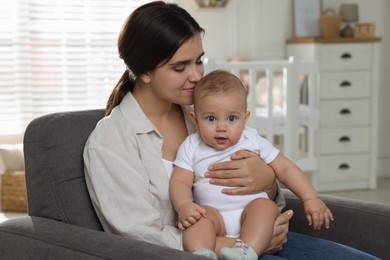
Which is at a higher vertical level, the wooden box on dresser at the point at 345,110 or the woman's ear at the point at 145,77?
the woman's ear at the point at 145,77

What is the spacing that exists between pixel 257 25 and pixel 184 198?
3710mm

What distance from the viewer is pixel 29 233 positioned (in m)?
1.71

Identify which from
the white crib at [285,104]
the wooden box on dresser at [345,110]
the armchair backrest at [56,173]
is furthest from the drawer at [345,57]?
the armchair backrest at [56,173]

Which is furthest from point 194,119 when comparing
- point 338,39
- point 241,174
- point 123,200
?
point 338,39

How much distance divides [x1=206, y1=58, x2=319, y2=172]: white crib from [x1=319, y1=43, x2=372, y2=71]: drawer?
9.0 inches

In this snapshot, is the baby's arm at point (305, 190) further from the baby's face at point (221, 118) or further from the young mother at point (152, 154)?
the baby's face at point (221, 118)

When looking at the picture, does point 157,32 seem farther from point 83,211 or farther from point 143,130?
point 83,211

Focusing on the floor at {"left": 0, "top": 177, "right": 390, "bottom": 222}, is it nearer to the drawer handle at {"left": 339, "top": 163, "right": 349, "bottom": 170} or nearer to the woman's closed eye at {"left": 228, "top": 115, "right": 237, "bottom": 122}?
the drawer handle at {"left": 339, "top": 163, "right": 349, "bottom": 170}

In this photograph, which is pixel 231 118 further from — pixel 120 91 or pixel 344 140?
pixel 344 140

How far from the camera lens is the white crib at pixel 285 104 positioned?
450 centimetres

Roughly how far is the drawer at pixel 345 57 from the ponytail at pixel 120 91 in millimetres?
3098

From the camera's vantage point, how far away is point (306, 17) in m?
5.38

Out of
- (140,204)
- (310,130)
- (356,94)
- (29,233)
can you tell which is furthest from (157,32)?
(356,94)

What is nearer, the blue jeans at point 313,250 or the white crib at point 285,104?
the blue jeans at point 313,250
